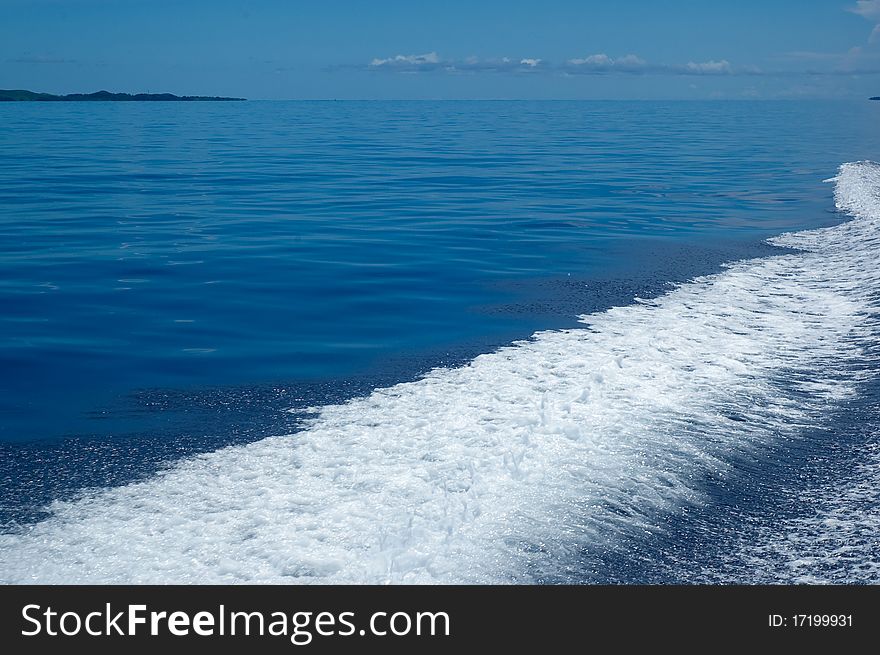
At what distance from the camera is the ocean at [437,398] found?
16.9 ft

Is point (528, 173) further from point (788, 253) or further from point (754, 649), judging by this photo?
point (754, 649)

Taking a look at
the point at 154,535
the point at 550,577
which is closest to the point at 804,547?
the point at 550,577

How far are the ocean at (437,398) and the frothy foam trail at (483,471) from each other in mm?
27

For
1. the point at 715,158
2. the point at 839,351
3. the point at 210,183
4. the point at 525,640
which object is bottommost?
the point at 525,640

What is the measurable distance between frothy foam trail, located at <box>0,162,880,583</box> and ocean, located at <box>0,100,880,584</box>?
0.03m

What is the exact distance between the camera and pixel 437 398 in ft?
25.7

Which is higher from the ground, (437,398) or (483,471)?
(437,398)

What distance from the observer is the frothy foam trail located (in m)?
4.99

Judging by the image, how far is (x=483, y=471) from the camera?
6215 millimetres

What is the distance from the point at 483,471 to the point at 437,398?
67.5 inches

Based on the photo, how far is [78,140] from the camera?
43750 millimetres

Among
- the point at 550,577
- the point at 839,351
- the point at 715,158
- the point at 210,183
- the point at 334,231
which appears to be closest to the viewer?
the point at 550,577

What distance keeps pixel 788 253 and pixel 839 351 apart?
7092mm

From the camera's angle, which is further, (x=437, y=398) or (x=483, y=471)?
(x=437, y=398)
